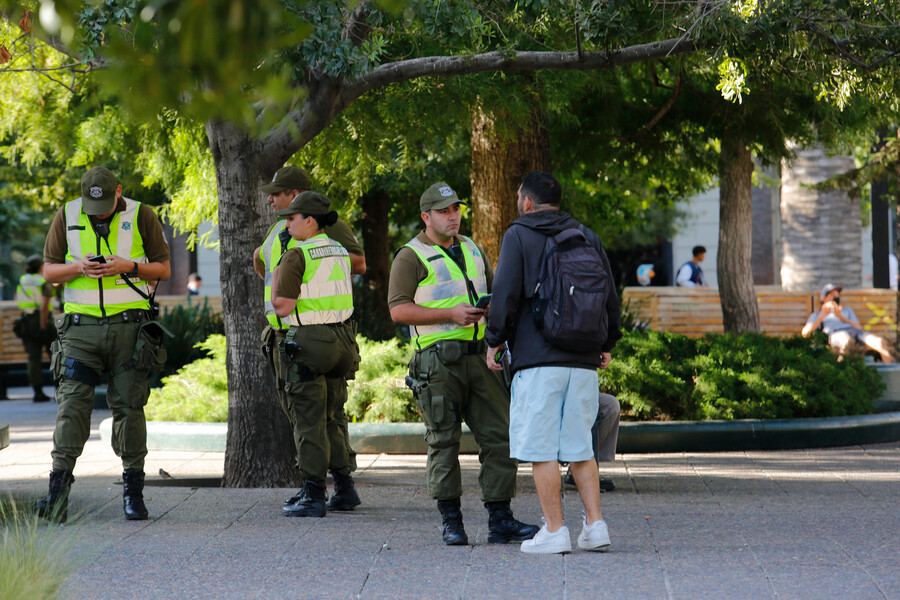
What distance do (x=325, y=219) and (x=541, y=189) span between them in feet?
5.19

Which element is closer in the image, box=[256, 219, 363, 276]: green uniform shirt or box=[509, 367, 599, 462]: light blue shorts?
box=[509, 367, 599, 462]: light blue shorts

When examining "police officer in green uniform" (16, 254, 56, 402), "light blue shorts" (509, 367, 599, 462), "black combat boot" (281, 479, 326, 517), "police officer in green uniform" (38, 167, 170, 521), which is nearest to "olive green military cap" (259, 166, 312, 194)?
"police officer in green uniform" (38, 167, 170, 521)

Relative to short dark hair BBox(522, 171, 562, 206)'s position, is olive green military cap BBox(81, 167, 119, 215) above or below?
above

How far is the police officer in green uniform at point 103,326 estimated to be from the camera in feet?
20.2

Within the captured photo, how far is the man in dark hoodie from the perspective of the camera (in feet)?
16.9

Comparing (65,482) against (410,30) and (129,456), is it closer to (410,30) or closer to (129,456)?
(129,456)

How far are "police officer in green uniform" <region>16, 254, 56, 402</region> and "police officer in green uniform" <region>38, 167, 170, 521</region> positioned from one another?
896 cm

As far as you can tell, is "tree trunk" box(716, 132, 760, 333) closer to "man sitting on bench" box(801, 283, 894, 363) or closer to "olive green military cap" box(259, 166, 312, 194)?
"man sitting on bench" box(801, 283, 894, 363)

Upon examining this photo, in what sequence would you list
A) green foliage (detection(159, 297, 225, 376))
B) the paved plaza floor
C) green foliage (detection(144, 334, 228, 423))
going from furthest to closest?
green foliage (detection(159, 297, 225, 376)) < green foliage (detection(144, 334, 228, 423)) < the paved plaza floor

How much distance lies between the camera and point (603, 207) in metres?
15.2

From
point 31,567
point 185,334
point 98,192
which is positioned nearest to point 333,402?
point 98,192

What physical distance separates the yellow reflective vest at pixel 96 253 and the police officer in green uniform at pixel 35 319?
8935 mm

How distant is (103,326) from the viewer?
6238 mm

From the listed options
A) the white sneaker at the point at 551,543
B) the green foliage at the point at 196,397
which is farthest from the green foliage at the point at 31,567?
the green foliage at the point at 196,397
